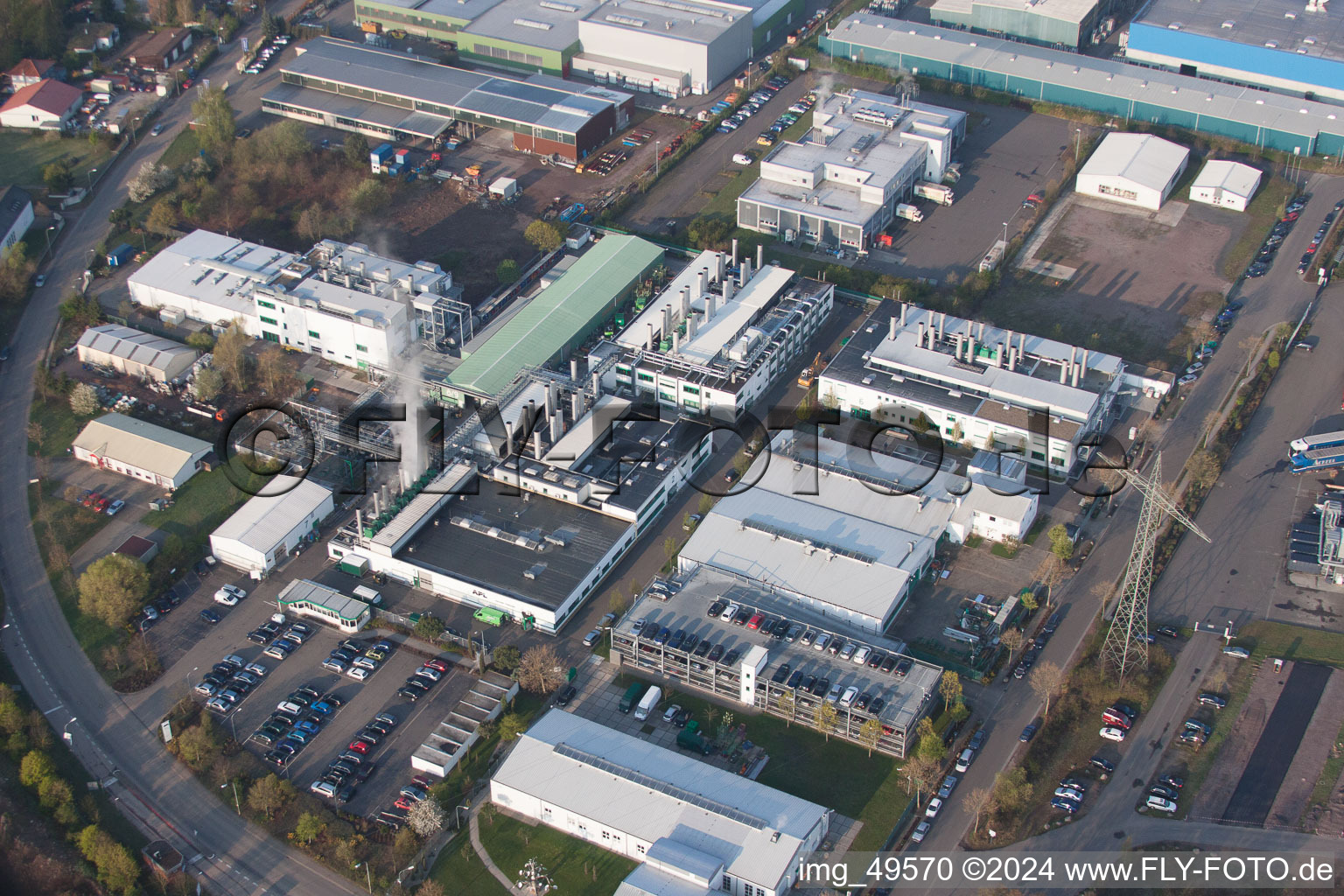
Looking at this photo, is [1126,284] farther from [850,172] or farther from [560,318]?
[560,318]

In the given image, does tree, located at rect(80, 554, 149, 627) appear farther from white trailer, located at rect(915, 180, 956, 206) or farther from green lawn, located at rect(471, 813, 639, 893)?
white trailer, located at rect(915, 180, 956, 206)

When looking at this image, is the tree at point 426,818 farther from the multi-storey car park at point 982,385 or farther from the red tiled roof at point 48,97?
the red tiled roof at point 48,97

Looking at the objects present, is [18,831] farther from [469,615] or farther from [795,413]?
[795,413]

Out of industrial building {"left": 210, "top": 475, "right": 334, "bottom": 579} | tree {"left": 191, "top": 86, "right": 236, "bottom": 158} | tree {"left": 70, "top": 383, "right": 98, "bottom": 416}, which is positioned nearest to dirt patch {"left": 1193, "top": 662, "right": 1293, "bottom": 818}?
industrial building {"left": 210, "top": 475, "right": 334, "bottom": 579}

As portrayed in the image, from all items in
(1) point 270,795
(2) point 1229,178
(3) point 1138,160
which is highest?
(3) point 1138,160

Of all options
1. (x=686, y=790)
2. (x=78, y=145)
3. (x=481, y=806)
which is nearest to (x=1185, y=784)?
(x=686, y=790)

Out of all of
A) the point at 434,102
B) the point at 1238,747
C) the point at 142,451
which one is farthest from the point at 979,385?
the point at 434,102
